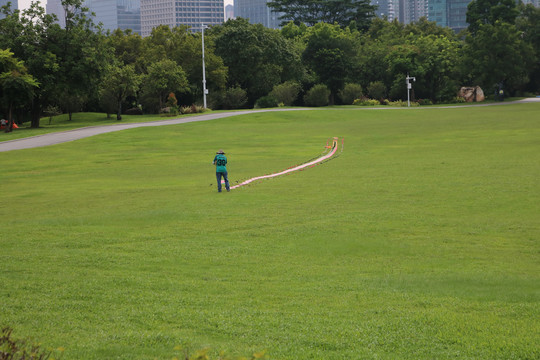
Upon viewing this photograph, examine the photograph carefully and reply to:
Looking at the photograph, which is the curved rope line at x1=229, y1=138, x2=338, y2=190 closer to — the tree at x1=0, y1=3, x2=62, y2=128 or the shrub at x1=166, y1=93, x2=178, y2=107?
the tree at x1=0, y1=3, x2=62, y2=128

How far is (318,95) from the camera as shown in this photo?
8519cm

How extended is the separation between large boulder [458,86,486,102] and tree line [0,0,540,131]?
180 centimetres

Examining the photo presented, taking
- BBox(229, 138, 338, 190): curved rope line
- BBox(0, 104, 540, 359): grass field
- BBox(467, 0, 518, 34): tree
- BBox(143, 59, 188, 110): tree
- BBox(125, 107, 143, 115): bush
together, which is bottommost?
BBox(0, 104, 540, 359): grass field

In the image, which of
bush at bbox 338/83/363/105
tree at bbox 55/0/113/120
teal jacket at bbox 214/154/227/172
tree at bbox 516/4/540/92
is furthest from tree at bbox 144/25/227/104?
teal jacket at bbox 214/154/227/172

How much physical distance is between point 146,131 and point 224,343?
42.5 m

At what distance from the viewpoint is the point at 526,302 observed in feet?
27.9

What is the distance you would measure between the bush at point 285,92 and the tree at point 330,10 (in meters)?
54.1

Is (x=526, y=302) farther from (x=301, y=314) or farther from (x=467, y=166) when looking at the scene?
(x=467, y=166)

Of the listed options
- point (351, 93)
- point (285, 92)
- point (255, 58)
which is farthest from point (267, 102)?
point (351, 93)

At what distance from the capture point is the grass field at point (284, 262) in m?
7.34

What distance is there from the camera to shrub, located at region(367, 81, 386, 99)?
89.1m

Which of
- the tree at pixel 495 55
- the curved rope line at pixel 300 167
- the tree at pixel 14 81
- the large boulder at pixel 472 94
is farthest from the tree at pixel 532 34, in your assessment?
the tree at pixel 14 81

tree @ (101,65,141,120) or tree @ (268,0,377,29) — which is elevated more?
tree @ (268,0,377,29)

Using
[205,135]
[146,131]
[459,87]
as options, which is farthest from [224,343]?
[459,87]
